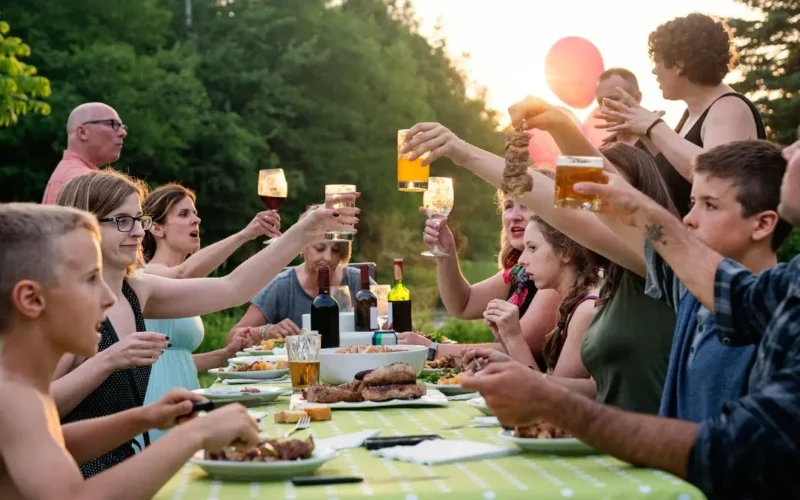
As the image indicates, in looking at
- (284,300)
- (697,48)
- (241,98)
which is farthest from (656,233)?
(241,98)

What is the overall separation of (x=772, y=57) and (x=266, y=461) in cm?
1877

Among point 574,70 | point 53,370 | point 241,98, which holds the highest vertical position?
point 241,98

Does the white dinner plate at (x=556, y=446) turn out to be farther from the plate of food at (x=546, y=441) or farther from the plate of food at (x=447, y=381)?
the plate of food at (x=447, y=381)

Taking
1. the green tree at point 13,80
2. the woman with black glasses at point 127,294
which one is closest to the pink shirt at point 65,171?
the woman with black glasses at point 127,294

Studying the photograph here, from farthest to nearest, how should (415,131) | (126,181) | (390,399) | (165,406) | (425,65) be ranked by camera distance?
1. (425,65)
2. (126,181)
3. (415,131)
4. (390,399)
5. (165,406)

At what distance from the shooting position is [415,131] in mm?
3338

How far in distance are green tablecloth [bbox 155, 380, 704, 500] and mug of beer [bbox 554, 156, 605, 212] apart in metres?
0.54

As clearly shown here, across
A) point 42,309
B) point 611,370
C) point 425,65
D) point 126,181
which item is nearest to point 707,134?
point 611,370

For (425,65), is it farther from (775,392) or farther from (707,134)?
(775,392)

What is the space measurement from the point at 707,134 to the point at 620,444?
2.38 m

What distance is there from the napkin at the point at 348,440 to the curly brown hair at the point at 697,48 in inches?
92.0

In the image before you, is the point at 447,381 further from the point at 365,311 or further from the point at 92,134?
the point at 92,134

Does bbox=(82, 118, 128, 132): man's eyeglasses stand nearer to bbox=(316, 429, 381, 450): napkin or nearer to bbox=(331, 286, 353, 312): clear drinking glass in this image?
bbox=(331, 286, 353, 312): clear drinking glass

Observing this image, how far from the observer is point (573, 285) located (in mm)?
3881
